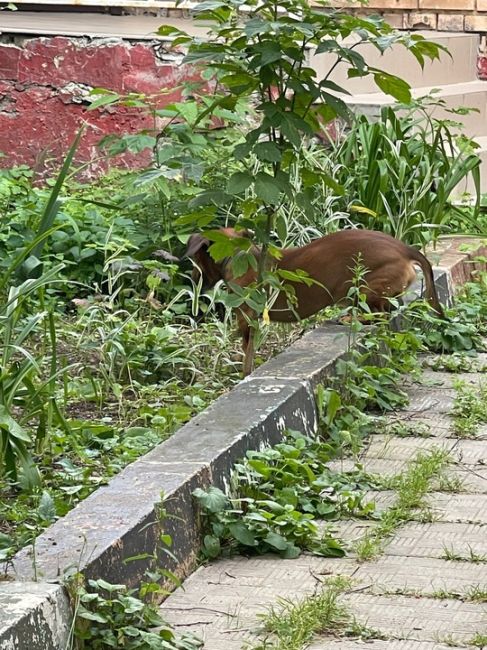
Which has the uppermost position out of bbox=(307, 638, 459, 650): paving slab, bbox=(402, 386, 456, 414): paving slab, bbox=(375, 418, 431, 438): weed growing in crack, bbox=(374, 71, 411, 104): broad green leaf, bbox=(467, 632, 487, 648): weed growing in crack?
bbox=(374, 71, 411, 104): broad green leaf

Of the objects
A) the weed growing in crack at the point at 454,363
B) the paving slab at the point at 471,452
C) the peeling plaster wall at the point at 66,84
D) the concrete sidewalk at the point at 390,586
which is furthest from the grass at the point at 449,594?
the peeling plaster wall at the point at 66,84

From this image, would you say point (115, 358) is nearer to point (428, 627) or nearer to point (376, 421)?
point (376, 421)

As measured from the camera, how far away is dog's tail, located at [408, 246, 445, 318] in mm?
6266

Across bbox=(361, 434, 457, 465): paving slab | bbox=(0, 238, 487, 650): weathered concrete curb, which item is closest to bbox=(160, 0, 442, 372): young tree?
bbox=(0, 238, 487, 650): weathered concrete curb

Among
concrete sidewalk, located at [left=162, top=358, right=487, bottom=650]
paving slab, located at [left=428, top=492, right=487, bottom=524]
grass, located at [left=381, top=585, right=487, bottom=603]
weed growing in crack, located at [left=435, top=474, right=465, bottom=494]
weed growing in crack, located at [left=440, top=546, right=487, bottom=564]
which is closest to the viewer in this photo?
concrete sidewalk, located at [left=162, top=358, right=487, bottom=650]

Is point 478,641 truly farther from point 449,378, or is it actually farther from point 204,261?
point 204,261

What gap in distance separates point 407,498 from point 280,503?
48cm

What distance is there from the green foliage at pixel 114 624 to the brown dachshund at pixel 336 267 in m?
2.87

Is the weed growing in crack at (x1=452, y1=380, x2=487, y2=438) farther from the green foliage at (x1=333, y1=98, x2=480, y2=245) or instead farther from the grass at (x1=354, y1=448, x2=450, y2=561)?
the green foliage at (x1=333, y1=98, x2=480, y2=245)

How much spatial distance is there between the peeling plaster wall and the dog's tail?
3.33 m

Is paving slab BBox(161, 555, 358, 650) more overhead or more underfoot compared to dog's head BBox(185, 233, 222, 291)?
more underfoot

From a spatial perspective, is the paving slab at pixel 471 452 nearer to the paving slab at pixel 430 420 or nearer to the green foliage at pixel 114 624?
the paving slab at pixel 430 420

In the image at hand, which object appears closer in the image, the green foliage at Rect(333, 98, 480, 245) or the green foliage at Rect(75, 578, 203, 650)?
the green foliage at Rect(75, 578, 203, 650)

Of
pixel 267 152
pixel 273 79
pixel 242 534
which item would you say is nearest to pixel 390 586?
pixel 242 534
